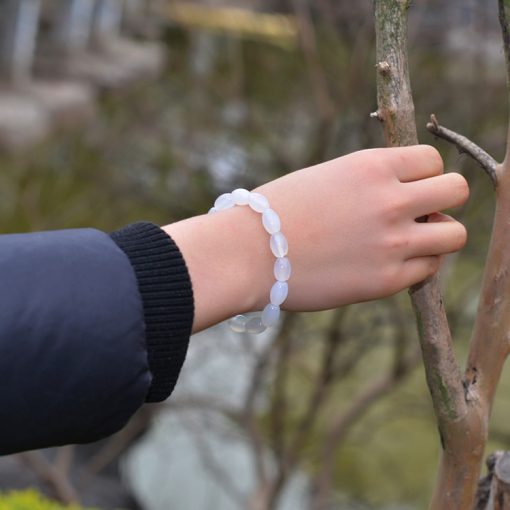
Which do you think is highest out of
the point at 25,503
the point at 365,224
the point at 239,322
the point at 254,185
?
the point at 365,224

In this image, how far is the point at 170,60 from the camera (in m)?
5.71

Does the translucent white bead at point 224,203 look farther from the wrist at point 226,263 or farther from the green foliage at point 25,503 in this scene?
the green foliage at point 25,503

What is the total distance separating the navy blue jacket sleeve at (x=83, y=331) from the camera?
65 cm

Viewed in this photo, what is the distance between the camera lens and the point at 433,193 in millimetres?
720

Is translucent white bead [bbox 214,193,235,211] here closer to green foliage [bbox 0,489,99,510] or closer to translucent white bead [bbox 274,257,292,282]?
translucent white bead [bbox 274,257,292,282]

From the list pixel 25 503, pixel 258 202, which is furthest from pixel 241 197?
pixel 25 503

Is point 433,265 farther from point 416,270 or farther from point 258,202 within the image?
point 258,202

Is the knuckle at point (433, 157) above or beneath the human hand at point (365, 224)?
above

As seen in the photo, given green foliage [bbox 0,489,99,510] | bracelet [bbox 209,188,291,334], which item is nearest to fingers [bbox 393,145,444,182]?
bracelet [bbox 209,188,291,334]

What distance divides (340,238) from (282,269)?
50 mm

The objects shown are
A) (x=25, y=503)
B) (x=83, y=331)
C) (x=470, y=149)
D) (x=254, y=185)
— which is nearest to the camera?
(x=83, y=331)

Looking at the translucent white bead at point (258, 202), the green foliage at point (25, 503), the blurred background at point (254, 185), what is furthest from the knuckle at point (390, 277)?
the blurred background at point (254, 185)

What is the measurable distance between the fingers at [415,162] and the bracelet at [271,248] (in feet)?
0.33

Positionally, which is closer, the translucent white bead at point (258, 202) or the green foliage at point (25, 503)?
the translucent white bead at point (258, 202)
